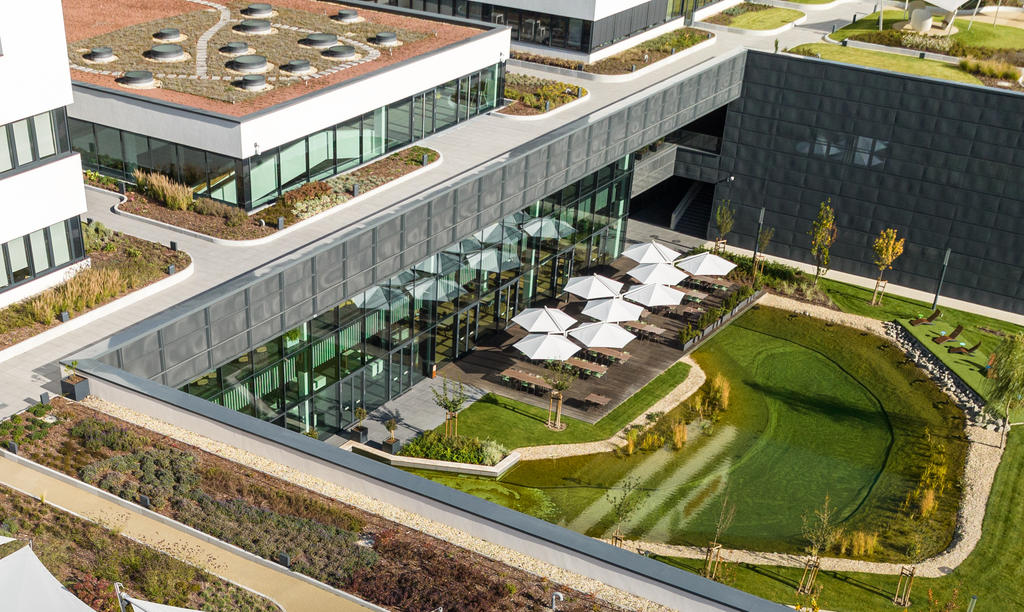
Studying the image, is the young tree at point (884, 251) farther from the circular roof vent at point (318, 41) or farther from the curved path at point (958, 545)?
the circular roof vent at point (318, 41)

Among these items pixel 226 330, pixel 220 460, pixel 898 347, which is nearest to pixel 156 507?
pixel 220 460

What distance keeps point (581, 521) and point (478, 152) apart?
1607 centimetres

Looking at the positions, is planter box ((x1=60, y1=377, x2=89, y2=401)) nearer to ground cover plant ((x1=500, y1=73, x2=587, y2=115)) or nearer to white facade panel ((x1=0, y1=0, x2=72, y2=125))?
white facade panel ((x1=0, y1=0, x2=72, y2=125))

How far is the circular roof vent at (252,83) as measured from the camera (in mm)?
38625

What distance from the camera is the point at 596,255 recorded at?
48219 millimetres

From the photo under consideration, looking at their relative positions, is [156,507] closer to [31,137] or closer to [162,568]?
[162,568]

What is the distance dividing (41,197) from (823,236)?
32234 mm

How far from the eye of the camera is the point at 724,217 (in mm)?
50906

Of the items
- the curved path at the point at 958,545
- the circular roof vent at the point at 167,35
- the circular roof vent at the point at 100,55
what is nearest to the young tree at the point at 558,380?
the curved path at the point at 958,545

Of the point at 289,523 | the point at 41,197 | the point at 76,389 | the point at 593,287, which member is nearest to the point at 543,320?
the point at 593,287

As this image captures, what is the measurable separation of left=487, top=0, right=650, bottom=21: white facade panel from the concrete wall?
291 inches

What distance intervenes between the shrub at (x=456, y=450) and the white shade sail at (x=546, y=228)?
417 inches

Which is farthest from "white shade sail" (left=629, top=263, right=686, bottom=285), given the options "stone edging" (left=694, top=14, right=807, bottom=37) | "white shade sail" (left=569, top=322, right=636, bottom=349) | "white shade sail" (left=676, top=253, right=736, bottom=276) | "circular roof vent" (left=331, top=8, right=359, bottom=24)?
"stone edging" (left=694, top=14, right=807, bottom=37)

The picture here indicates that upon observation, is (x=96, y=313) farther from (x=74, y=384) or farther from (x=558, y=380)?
(x=558, y=380)
